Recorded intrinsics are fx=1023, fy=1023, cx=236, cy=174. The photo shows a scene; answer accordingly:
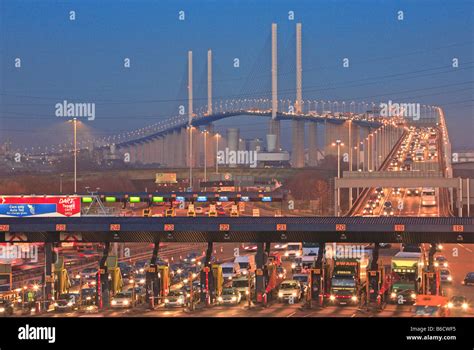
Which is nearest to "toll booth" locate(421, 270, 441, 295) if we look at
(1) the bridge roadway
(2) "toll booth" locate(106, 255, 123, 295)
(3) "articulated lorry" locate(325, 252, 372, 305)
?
(1) the bridge roadway

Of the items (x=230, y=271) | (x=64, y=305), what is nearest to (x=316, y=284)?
(x=230, y=271)

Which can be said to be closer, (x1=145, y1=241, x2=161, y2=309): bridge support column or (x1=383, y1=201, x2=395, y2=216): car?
(x1=145, y1=241, x2=161, y2=309): bridge support column

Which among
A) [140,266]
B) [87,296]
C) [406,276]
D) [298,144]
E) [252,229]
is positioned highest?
[298,144]

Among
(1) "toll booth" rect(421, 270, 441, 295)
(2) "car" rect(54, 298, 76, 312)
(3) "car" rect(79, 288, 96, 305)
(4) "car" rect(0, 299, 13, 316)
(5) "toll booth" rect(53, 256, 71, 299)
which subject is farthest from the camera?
(5) "toll booth" rect(53, 256, 71, 299)

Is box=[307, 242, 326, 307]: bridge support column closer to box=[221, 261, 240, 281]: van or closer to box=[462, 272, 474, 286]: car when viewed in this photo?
box=[221, 261, 240, 281]: van

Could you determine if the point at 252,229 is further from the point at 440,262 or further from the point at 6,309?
the point at 440,262

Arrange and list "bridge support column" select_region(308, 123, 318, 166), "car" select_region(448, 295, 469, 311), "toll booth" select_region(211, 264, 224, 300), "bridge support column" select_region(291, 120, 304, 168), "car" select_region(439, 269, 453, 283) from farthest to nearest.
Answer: "bridge support column" select_region(308, 123, 318, 166)
"bridge support column" select_region(291, 120, 304, 168)
"car" select_region(439, 269, 453, 283)
"toll booth" select_region(211, 264, 224, 300)
"car" select_region(448, 295, 469, 311)

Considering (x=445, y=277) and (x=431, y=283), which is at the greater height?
(x=431, y=283)

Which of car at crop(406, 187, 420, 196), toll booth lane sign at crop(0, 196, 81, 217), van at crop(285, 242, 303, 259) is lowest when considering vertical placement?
van at crop(285, 242, 303, 259)
